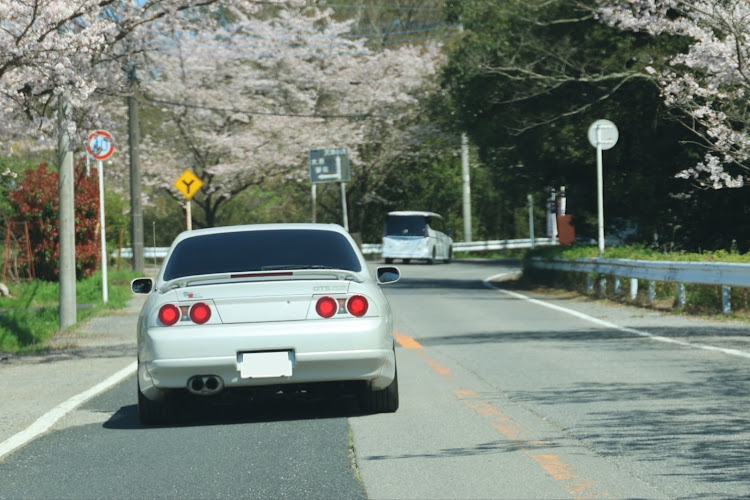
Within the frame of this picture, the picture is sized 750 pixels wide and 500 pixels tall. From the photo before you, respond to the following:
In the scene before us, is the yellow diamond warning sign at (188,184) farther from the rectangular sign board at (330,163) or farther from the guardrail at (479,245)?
the guardrail at (479,245)

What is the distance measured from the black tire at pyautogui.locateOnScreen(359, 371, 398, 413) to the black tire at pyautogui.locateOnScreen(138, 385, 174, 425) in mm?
1481

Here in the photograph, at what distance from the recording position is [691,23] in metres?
19.5

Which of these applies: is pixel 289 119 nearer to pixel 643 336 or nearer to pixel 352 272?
pixel 643 336

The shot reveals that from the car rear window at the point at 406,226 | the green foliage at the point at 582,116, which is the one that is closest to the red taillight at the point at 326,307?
A: the green foliage at the point at 582,116

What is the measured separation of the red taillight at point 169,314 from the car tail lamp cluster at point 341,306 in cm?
101

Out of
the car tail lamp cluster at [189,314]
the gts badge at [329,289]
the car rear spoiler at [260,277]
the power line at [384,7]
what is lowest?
the car tail lamp cluster at [189,314]

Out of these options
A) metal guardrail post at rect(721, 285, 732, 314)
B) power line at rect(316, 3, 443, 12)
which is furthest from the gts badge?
power line at rect(316, 3, 443, 12)

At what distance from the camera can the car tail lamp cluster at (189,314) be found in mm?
8336

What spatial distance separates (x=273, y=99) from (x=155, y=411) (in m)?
46.7

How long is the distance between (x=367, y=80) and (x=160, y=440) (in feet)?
160

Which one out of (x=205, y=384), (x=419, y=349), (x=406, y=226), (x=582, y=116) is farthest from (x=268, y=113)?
(x=205, y=384)

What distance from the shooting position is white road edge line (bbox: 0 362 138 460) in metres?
8.07

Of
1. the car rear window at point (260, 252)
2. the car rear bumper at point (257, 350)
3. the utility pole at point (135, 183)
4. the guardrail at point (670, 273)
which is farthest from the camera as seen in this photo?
the utility pole at point (135, 183)

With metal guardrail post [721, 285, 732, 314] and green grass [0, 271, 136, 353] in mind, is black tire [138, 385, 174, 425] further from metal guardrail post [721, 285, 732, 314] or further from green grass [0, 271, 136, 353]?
metal guardrail post [721, 285, 732, 314]
